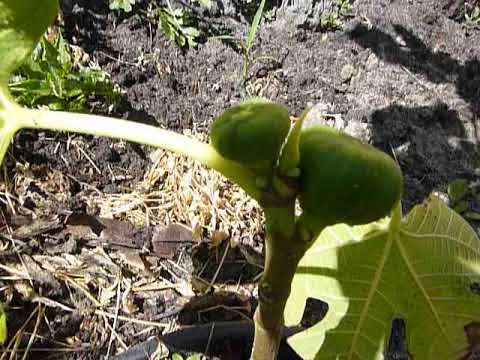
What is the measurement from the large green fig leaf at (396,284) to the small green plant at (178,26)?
4.11ft

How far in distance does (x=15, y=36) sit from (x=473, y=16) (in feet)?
6.85

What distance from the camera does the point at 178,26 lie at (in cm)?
215

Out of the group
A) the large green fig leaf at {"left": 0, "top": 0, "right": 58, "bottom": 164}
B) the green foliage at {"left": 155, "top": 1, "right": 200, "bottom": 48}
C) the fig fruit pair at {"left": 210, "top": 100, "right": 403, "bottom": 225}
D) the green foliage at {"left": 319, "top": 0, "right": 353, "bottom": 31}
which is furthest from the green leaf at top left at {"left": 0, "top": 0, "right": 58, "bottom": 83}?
the green foliage at {"left": 319, "top": 0, "right": 353, "bottom": 31}

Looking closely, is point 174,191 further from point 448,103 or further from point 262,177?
point 262,177

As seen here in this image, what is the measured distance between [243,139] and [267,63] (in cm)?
158

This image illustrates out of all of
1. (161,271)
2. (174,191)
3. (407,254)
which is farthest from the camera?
(174,191)

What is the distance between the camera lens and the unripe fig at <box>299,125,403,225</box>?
0.65 meters

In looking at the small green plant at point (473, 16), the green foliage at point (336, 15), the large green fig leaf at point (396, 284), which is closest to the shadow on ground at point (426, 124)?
the green foliage at point (336, 15)

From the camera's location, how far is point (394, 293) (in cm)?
98

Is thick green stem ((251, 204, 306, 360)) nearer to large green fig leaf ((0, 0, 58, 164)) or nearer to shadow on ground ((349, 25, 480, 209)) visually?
large green fig leaf ((0, 0, 58, 164))

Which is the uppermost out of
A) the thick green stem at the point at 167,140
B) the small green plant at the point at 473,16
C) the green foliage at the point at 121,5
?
the thick green stem at the point at 167,140

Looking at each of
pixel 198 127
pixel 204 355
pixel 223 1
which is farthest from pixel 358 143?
pixel 223 1

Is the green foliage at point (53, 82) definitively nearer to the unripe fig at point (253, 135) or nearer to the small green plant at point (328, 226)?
the small green plant at point (328, 226)

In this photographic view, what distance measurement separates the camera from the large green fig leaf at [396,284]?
37.4 inches
